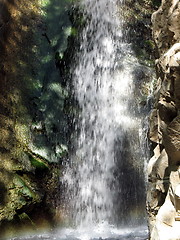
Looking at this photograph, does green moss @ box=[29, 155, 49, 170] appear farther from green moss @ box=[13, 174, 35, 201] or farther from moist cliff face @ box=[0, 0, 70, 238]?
green moss @ box=[13, 174, 35, 201]

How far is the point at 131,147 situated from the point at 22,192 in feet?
8.38

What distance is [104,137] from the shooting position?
7.64m

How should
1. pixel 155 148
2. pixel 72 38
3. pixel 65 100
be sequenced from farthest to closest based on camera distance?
pixel 72 38 → pixel 65 100 → pixel 155 148

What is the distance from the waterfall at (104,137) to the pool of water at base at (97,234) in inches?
11.2

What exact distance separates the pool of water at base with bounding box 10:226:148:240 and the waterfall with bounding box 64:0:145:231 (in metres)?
0.28

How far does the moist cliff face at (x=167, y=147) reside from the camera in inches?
119

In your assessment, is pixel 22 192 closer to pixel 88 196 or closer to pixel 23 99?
pixel 88 196

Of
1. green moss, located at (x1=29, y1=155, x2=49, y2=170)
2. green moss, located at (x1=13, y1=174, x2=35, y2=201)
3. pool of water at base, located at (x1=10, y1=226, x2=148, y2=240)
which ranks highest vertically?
green moss, located at (x1=29, y1=155, x2=49, y2=170)

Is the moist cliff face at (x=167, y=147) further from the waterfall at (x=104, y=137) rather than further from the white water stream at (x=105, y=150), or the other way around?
the waterfall at (x=104, y=137)

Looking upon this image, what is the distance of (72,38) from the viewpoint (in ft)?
28.3

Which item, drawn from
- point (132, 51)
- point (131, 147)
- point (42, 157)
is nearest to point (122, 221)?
point (131, 147)

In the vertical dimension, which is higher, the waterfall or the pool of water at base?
the waterfall

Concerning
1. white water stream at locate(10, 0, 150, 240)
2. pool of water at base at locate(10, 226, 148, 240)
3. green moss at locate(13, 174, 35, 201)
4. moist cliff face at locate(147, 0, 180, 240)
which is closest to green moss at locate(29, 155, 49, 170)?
green moss at locate(13, 174, 35, 201)

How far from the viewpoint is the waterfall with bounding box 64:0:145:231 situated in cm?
698
